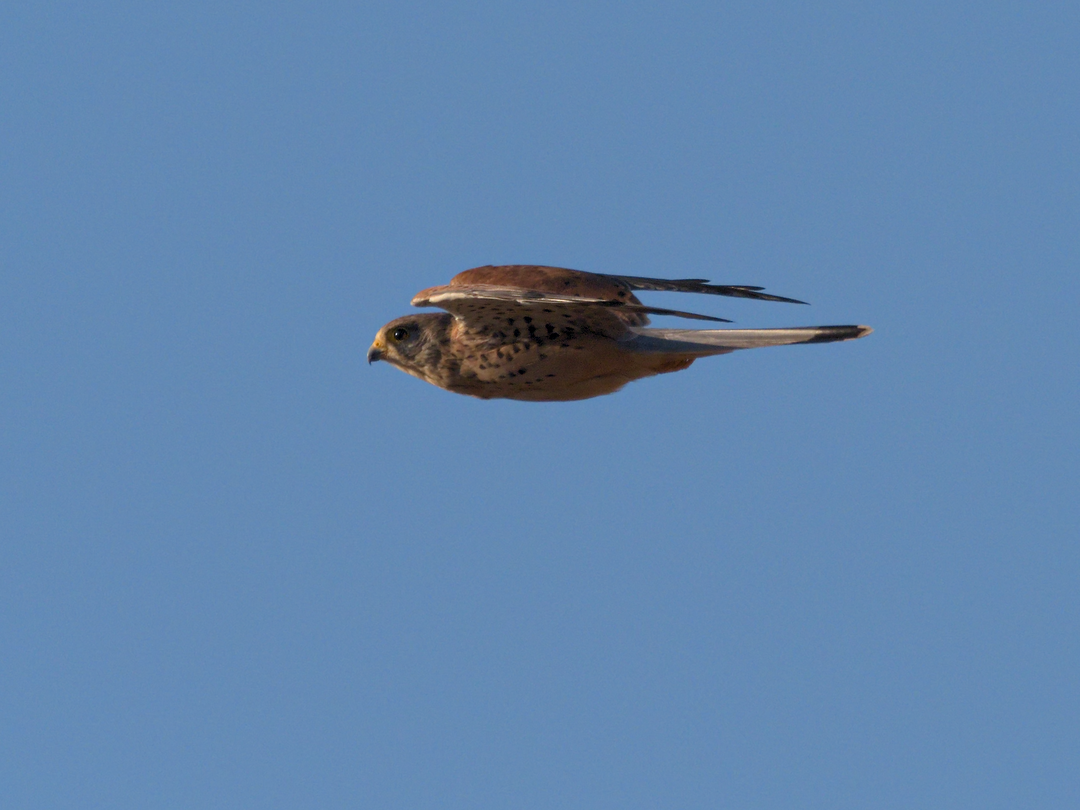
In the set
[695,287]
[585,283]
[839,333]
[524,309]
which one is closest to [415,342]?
[524,309]

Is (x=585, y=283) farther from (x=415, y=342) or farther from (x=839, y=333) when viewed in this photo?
(x=839, y=333)

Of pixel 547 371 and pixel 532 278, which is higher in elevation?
pixel 532 278

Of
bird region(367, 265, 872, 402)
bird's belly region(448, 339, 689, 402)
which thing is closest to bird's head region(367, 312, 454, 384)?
bird region(367, 265, 872, 402)

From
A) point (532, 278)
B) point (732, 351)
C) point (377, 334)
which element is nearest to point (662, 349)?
point (732, 351)

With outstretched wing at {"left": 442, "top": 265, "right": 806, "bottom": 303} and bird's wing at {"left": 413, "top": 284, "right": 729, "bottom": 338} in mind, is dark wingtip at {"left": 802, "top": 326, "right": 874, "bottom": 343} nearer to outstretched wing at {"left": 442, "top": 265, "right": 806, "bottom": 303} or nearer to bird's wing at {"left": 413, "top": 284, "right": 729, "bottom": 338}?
bird's wing at {"left": 413, "top": 284, "right": 729, "bottom": 338}

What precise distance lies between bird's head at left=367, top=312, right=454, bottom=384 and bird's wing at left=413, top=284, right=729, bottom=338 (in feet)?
1.36

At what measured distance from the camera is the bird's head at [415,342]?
26.9 feet

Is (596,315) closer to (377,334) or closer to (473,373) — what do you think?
(473,373)

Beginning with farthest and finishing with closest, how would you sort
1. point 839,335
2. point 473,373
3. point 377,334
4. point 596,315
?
point 377,334 → point 473,373 → point 596,315 → point 839,335

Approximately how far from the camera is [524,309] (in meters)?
7.54

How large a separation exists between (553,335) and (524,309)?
0.27m

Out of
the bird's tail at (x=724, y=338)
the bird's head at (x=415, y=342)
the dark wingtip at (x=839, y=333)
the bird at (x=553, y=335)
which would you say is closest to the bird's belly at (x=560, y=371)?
the bird at (x=553, y=335)

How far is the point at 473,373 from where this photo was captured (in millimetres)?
8008

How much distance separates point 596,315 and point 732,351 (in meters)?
0.88
